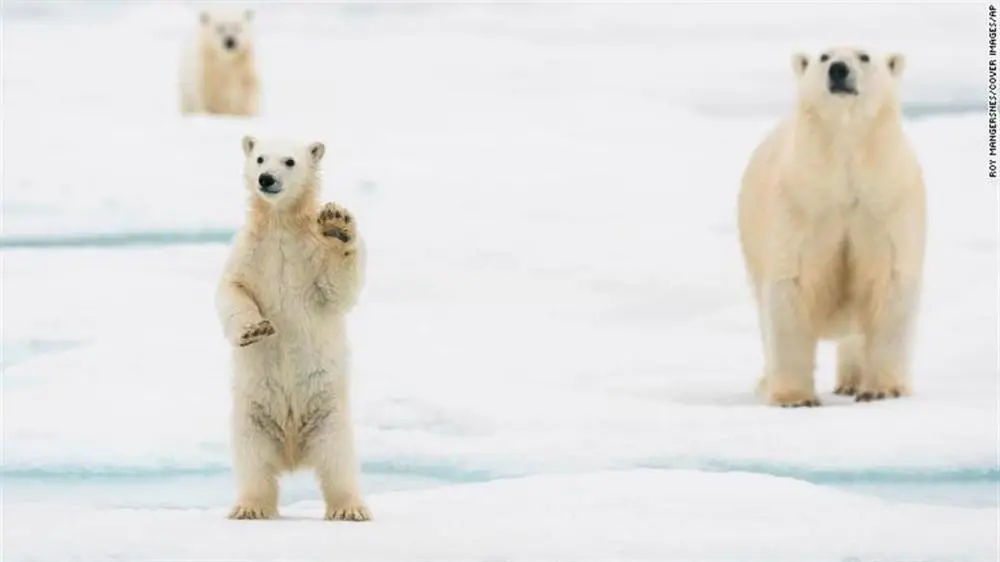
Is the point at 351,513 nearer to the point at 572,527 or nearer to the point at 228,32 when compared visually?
the point at 572,527

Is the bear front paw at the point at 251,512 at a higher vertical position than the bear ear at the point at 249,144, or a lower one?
lower

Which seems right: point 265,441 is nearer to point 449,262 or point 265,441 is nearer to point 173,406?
point 173,406

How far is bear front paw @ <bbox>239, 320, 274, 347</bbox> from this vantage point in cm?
402

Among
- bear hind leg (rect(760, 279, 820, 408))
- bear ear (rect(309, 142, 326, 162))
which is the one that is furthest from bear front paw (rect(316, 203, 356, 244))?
bear hind leg (rect(760, 279, 820, 408))

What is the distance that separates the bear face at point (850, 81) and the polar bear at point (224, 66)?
4336mm

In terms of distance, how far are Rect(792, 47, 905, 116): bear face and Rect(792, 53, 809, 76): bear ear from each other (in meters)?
0.03

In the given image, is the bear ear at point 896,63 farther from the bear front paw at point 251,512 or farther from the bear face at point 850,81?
the bear front paw at point 251,512

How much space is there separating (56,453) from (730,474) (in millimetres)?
1796

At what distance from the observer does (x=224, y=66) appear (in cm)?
945

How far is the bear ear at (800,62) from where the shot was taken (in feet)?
18.5

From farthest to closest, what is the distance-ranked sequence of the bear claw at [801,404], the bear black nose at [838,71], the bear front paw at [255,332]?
the bear claw at [801,404], the bear black nose at [838,71], the bear front paw at [255,332]

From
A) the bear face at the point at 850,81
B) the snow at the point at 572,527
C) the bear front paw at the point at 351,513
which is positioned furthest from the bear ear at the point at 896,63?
the bear front paw at the point at 351,513

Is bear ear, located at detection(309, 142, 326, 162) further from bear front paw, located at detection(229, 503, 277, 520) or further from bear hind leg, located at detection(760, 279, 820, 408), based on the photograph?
bear hind leg, located at detection(760, 279, 820, 408)

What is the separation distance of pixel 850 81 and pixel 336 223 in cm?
199
